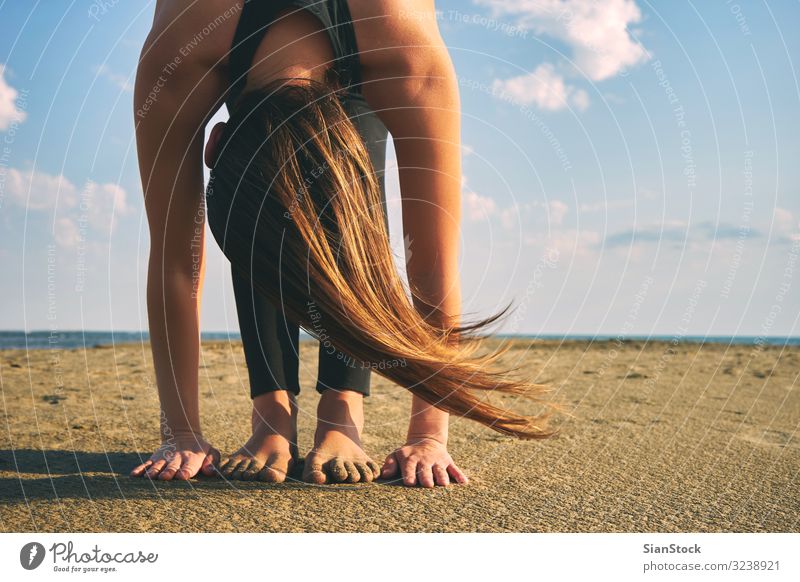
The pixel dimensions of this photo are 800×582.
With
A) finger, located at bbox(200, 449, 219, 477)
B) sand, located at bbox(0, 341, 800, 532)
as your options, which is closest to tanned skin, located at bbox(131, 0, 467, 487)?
finger, located at bbox(200, 449, 219, 477)

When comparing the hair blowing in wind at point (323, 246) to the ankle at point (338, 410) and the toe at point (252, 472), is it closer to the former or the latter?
the ankle at point (338, 410)

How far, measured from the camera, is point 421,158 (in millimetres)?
2133

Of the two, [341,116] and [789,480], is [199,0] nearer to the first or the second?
[341,116]

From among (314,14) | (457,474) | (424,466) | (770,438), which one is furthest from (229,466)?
(770,438)

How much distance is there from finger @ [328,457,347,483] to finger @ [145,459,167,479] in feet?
1.72

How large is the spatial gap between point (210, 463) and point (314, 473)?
37cm

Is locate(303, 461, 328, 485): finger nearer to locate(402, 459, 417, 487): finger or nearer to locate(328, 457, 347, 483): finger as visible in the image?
locate(328, 457, 347, 483): finger

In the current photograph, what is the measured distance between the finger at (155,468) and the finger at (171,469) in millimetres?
14

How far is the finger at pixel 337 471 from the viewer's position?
1911 millimetres

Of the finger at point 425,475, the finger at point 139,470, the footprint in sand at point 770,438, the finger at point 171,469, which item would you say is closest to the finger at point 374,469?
the finger at point 425,475

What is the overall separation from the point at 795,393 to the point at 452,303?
10.9ft

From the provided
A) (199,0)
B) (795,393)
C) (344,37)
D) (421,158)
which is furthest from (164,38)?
(795,393)

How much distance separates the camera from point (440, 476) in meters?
1.95
